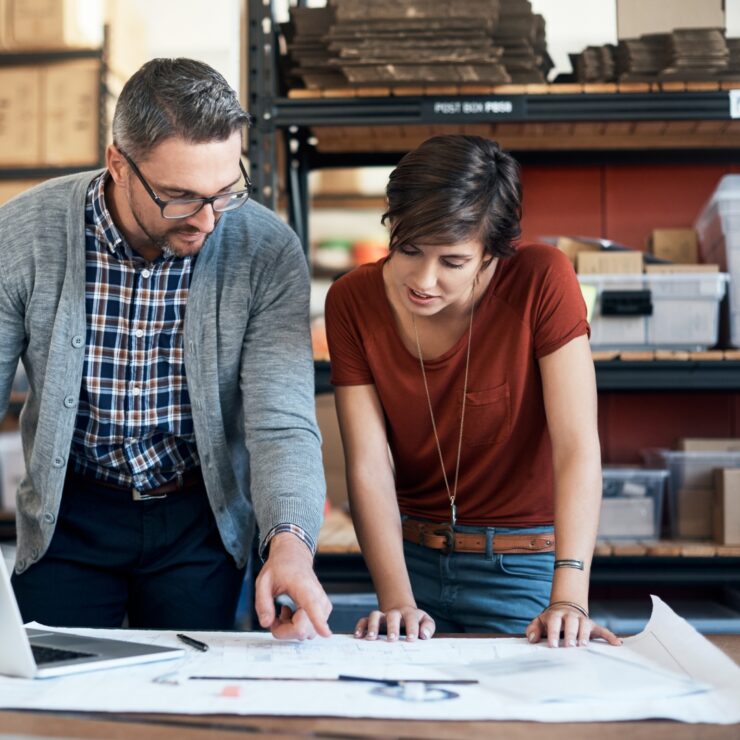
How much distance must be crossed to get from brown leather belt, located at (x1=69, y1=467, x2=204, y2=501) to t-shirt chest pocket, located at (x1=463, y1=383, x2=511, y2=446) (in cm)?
40

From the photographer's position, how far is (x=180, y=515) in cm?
137

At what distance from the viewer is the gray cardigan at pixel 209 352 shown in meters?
1.31

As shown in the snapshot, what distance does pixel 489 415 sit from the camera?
4.43 feet

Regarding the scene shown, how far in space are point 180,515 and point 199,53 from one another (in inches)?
131

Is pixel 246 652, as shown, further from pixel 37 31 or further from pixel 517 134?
pixel 37 31

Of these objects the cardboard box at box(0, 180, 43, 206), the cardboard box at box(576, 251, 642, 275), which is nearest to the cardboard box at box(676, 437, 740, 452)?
the cardboard box at box(576, 251, 642, 275)

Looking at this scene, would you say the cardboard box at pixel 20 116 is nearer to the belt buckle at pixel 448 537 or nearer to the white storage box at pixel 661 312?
the white storage box at pixel 661 312

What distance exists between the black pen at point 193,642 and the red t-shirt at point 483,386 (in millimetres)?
438

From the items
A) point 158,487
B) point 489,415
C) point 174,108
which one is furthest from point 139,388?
point 489,415

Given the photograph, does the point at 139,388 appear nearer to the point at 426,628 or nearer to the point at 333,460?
the point at 426,628

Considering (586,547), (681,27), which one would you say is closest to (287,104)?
(681,27)

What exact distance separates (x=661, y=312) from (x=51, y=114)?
2.03 m

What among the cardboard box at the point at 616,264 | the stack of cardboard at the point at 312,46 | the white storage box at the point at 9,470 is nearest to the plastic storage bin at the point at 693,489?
the cardboard box at the point at 616,264

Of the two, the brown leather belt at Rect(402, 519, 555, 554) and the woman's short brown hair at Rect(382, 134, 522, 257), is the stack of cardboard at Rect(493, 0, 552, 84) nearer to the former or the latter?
the woman's short brown hair at Rect(382, 134, 522, 257)
